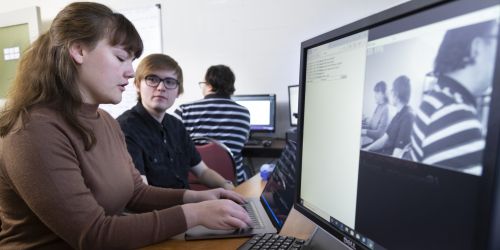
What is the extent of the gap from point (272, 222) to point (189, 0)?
2.72m

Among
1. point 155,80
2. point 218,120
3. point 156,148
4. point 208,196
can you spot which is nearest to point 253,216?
point 208,196

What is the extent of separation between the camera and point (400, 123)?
0.41m

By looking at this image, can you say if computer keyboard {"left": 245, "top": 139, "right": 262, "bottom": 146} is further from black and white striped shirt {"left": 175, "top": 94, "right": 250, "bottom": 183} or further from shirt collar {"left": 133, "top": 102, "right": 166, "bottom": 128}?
shirt collar {"left": 133, "top": 102, "right": 166, "bottom": 128}

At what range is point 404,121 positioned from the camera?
405mm

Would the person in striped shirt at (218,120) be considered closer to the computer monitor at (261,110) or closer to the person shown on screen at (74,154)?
the computer monitor at (261,110)

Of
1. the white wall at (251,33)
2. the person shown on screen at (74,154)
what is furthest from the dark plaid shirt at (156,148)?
the white wall at (251,33)

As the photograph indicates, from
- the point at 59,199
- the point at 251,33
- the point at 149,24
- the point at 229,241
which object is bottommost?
the point at 229,241

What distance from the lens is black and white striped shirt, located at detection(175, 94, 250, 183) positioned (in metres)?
2.13

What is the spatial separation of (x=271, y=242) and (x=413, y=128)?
16.1 inches

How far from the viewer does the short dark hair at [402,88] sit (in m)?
0.40

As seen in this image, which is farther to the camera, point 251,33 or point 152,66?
point 251,33

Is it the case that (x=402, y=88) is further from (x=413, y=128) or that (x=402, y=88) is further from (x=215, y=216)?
(x=215, y=216)

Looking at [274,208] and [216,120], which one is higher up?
[216,120]

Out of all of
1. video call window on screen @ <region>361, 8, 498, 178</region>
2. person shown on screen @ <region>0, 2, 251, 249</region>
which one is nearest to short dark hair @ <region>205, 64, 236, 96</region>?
person shown on screen @ <region>0, 2, 251, 249</region>
